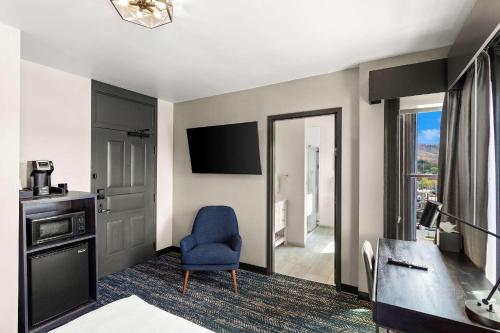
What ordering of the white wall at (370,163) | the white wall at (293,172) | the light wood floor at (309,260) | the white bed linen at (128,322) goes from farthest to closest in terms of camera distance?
the white wall at (293,172)
the light wood floor at (309,260)
the white wall at (370,163)
the white bed linen at (128,322)

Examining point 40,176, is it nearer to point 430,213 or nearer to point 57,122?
point 57,122

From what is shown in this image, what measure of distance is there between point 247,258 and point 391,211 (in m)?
1.90

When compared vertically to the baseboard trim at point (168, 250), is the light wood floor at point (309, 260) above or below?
below

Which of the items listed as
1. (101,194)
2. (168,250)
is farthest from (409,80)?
(168,250)

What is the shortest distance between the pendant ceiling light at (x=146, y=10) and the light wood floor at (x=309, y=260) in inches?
122

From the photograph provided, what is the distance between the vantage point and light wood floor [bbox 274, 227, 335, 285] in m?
3.27

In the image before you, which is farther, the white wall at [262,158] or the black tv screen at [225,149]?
the black tv screen at [225,149]

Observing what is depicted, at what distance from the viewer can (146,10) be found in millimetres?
1580

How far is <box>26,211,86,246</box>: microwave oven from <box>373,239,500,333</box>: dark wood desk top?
2630mm

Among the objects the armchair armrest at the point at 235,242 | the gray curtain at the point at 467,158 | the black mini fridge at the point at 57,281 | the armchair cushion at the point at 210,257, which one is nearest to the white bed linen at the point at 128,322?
the black mini fridge at the point at 57,281

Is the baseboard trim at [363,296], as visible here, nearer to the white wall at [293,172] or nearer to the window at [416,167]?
the window at [416,167]

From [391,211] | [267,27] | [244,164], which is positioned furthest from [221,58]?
[391,211]

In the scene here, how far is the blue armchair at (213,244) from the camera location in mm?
2812

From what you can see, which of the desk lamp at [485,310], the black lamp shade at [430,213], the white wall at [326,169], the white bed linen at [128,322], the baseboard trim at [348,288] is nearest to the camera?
the desk lamp at [485,310]
